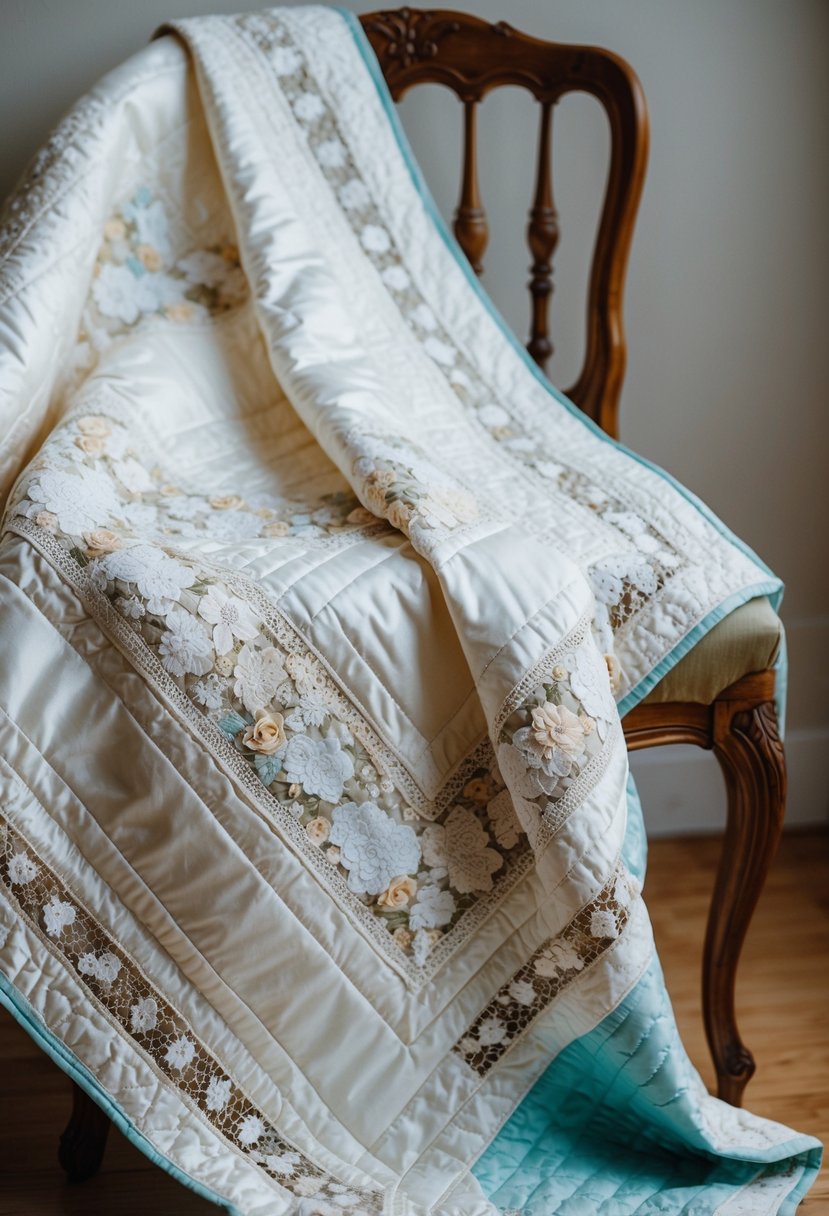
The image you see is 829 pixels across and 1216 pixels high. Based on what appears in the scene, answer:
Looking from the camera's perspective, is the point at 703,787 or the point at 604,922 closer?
the point at 604,922

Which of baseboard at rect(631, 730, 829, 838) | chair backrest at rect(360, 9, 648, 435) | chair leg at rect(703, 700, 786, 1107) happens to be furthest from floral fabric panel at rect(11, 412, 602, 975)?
baseboard at rect(631, 730, 829, 838)

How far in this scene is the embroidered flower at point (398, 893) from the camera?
96 centimetres

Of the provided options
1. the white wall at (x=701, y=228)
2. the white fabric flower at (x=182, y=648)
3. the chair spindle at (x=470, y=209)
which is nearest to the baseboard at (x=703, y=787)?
the white wall at (x=701, y=228)

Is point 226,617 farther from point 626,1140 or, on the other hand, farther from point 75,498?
point 626,1140

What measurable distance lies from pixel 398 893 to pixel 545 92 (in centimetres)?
99

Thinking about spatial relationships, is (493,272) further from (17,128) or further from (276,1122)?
(276,1122)

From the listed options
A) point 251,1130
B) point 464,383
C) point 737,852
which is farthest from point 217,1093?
point 464,383

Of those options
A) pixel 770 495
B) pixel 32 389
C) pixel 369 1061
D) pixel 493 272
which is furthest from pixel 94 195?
pixel 770 495

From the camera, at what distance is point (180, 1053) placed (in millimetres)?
915

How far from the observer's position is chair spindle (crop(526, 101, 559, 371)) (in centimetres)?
141

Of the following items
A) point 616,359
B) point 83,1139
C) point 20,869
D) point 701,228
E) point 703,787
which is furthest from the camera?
point 703,787

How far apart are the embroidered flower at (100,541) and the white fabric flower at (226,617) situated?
0.09m

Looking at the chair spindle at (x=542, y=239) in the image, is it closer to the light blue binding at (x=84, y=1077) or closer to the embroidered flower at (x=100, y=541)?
the embroidered flower at (x=100, y=541)

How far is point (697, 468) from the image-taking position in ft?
5.67
